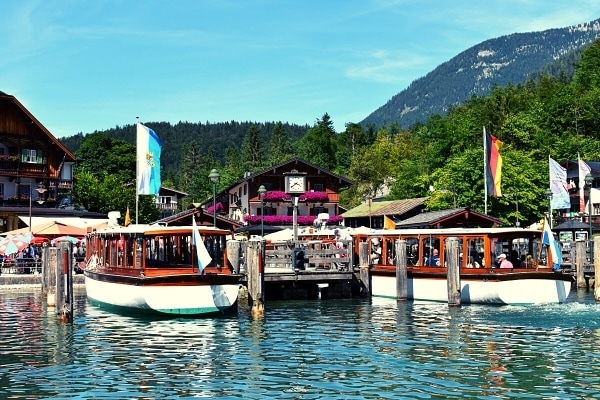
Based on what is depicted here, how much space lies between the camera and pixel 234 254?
3359cm

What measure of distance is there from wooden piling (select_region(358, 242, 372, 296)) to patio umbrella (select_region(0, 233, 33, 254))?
18.2m

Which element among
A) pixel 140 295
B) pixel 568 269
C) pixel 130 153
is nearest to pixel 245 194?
pixel 130 153

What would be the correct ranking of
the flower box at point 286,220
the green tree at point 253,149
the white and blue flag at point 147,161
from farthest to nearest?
the green tree at point 253,149 < the flower box at point 286,220 < the white and blue flag at point 147,161

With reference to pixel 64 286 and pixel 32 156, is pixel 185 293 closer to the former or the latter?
pixel 64 286

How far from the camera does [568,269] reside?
131ft

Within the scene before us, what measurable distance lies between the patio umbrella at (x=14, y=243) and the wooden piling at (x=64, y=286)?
633 inches

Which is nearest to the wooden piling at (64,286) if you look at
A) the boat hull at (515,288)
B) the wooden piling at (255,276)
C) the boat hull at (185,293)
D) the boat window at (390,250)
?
the boat hull at (185,293)

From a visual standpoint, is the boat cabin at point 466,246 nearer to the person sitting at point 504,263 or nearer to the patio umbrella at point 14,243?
the person sitting at point 504,263

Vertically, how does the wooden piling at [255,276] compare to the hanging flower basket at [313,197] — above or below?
below

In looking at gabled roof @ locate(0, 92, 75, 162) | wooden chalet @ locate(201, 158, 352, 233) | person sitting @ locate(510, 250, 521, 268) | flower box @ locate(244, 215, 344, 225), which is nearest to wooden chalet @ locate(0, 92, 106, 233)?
gabled roof @ locate(0, 92, 75, 162)

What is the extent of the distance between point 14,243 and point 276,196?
38298mm

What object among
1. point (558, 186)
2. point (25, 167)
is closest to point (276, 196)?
point (25, 167)

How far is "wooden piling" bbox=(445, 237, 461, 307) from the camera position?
31.9 m

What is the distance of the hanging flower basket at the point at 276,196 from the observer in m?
80.7
